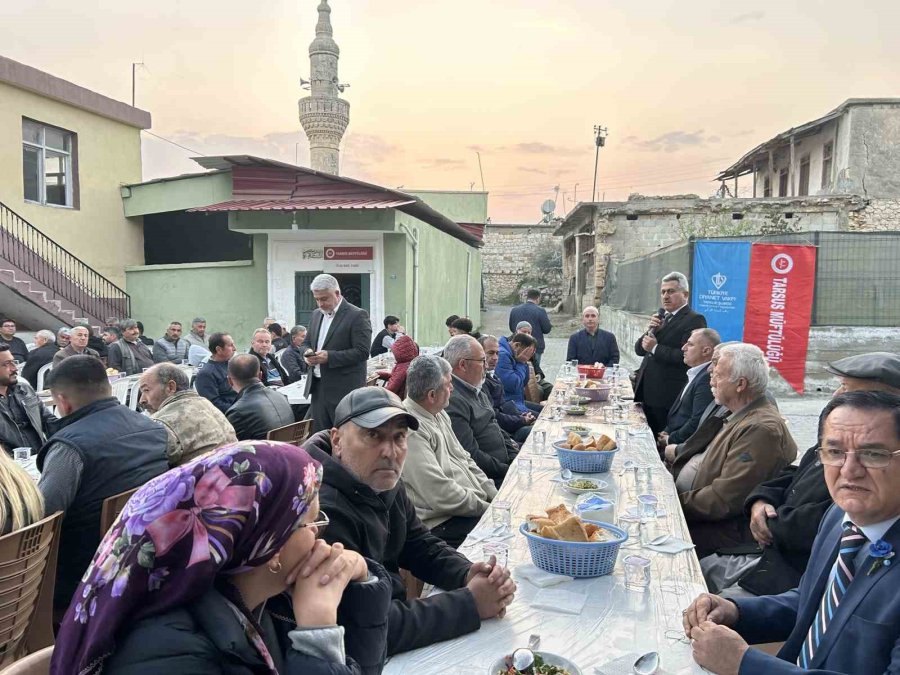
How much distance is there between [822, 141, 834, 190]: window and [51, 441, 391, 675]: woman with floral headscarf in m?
25.0

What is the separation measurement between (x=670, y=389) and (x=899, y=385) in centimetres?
358

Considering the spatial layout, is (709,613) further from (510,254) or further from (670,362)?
(510,254)

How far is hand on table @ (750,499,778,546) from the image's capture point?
10.1 feet

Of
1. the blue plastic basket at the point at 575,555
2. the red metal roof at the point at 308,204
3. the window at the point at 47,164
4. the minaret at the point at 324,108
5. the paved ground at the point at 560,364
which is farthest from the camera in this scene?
the minaret at the point at 324,108

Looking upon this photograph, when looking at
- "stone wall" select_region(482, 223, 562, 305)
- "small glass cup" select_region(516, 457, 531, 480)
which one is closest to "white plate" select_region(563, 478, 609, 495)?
"small glass cup" select_region(516, 457, 531, 480)

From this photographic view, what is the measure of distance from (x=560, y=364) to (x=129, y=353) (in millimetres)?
10321

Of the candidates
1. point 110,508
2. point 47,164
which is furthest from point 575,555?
point 47,164

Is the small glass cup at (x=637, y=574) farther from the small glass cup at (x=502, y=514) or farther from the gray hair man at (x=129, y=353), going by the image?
the gray hair man at (x=129, y=353)

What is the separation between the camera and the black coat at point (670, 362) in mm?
6324

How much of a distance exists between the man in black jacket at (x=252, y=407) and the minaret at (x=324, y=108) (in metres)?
30.2

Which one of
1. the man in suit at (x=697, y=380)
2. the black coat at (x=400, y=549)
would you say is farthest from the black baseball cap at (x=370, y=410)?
the man in suit at (x=697, y=380)

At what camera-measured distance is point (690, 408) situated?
5.44m

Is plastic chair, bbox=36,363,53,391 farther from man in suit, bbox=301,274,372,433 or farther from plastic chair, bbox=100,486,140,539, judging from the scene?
plastic chair, bbox=100,486,140,539

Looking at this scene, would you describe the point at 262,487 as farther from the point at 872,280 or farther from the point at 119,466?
the point at 872,280
